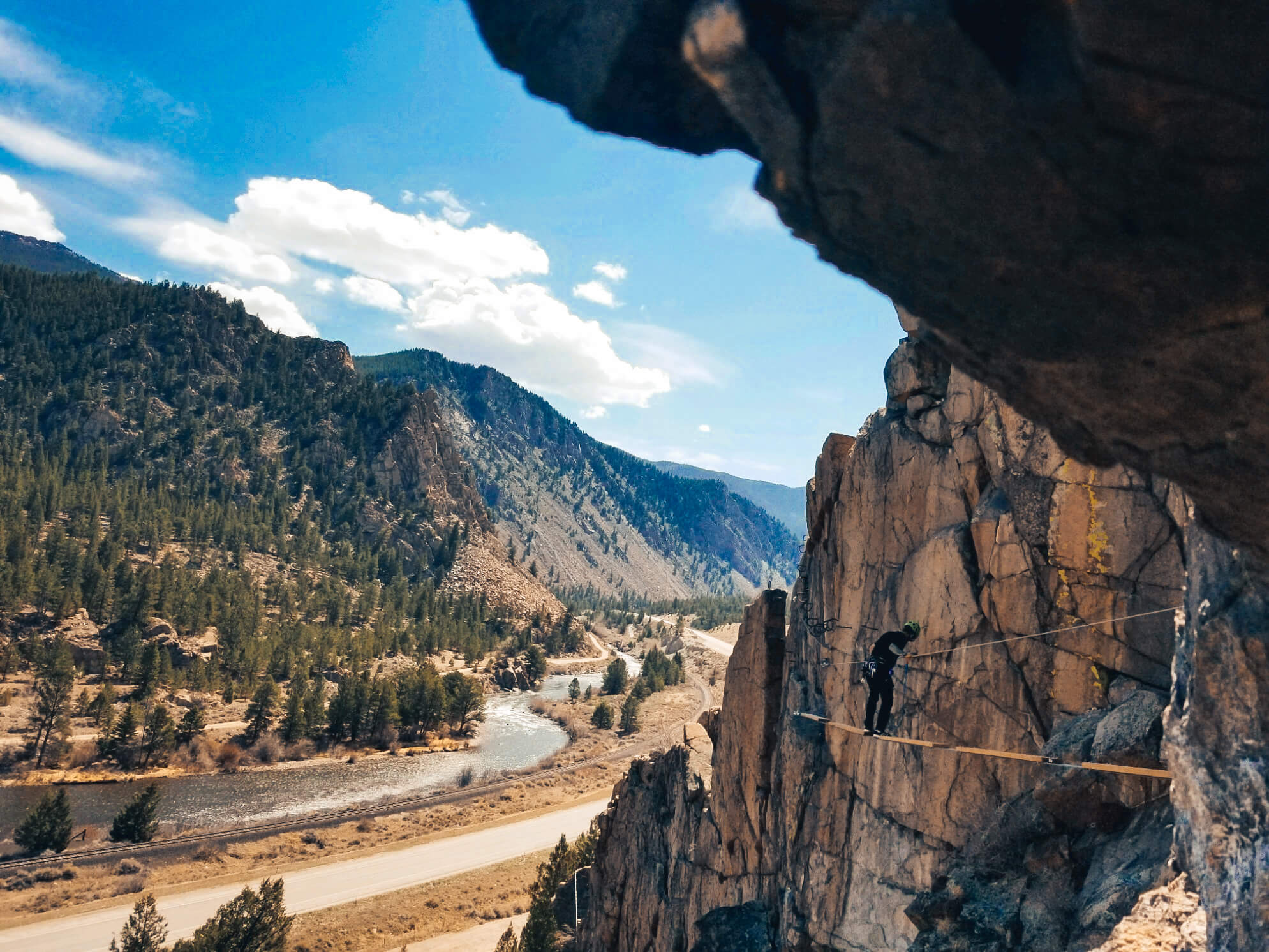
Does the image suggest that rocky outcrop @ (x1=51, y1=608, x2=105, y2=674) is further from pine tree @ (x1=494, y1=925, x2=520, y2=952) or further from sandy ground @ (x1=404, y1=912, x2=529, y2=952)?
pine tree @ (x1=494, y1=925, x2=520, y2=952)

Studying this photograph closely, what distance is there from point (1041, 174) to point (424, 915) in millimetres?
43226

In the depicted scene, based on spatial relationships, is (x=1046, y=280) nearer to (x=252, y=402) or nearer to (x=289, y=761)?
(x=289, y=761)

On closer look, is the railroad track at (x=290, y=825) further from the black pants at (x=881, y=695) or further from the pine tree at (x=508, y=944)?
the black pants at (x=881, y=695)

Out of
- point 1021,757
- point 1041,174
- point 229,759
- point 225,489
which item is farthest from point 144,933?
point 225,489

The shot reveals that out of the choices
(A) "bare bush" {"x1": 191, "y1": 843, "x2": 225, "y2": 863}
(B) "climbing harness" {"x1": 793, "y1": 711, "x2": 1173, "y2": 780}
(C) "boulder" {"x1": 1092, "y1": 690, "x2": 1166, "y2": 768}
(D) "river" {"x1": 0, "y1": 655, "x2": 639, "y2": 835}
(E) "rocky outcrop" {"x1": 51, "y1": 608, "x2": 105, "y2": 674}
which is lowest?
(D) "river" {"x1": 0, "y1": 655, "x2": 639, "y2": 835}

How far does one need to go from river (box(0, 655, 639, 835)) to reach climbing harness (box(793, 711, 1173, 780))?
4834 centimetres

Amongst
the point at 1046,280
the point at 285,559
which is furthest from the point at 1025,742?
A: the point at 285,559

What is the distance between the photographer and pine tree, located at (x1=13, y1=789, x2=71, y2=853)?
40969 mm

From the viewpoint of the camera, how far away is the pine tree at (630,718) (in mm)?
86875

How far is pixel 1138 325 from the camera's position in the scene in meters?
5.45

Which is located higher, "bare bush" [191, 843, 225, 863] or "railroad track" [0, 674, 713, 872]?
"bare bush" [191, 843, 225, 863]

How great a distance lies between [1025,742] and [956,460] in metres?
5.12

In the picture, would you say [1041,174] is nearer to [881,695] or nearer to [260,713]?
[881,695]

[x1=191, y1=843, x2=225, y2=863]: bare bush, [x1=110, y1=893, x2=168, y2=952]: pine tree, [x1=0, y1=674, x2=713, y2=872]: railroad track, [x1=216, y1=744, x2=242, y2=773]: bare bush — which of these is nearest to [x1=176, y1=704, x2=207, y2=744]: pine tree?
[x1=216, y1=744, x2=242, y2=773]: bare bush
